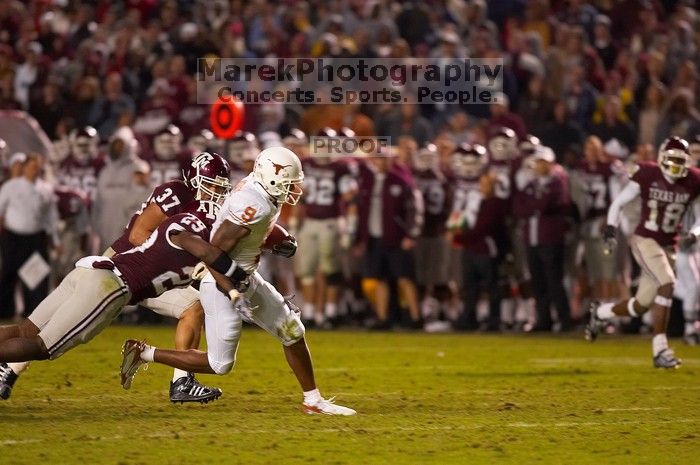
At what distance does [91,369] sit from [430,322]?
18.3 ft

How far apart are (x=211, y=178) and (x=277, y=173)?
564mm

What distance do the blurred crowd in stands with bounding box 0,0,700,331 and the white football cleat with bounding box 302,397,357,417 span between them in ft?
21.3

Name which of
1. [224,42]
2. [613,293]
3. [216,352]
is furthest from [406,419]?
[224,42]

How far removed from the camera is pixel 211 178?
318 inches

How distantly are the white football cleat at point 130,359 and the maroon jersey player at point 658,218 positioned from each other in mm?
4247

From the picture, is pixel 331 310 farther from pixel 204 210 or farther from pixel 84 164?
pixel 204 210

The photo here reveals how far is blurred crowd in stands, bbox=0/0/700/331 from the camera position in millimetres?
14406

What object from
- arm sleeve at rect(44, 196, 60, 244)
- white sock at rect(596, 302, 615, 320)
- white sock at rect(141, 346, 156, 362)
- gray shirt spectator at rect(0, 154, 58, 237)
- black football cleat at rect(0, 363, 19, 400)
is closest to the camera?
white sock at rect(141, 346, 156, 362)

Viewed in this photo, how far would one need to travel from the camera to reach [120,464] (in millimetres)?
6227

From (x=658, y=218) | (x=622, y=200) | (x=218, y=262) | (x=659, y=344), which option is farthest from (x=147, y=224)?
(x=658, y=218)

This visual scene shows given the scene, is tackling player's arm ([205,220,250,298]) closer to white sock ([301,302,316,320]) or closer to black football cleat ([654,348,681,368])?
black football cleat ([654,348,681,368])

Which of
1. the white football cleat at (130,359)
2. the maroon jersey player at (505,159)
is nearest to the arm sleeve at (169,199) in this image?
the white football cleat at (130,359)

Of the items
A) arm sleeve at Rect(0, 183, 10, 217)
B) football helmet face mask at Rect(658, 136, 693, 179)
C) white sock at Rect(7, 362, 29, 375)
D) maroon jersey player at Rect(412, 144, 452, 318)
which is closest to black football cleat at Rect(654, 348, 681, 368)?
football helmet face mask at Rect(658, 136, 693, 179)

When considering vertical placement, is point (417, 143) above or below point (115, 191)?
above
